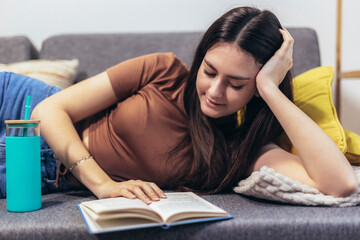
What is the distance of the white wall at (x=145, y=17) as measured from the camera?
6.13 feet

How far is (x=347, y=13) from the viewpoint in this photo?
6.07 ft

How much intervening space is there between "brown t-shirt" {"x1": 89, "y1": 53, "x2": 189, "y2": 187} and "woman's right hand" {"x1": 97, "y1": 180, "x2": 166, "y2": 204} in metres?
0.15

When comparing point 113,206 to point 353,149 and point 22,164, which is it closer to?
point 22,164

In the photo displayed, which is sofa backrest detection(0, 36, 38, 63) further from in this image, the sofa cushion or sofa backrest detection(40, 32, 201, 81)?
the sofa cushion

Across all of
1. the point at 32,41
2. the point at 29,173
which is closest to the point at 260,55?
the point at 29,173

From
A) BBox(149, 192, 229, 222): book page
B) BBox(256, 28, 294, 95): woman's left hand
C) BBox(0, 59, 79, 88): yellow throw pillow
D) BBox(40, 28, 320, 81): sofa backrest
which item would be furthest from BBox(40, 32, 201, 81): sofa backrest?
BBox(149, 192, 229, 222): book page

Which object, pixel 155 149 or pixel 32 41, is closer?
pixel 155 149

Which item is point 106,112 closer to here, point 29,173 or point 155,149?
point 155,149

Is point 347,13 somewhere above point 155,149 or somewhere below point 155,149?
above

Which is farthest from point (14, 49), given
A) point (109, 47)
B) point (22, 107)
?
point (22, 107)

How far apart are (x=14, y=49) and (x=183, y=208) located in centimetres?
133

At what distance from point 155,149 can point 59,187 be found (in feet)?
1.11

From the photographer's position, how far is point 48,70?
4.99 ft

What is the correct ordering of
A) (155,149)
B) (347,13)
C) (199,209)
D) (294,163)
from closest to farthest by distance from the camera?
(199,209) → (294,163) → (155,149) → (347,13)
